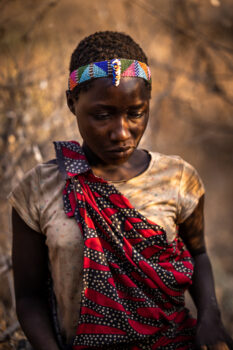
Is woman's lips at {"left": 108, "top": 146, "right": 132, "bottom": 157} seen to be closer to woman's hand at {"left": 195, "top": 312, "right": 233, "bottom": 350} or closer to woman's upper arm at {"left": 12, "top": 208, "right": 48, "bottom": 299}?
woman's upper arm at {"left": 12, "top": 208, "right": 48, "bottom": 299}

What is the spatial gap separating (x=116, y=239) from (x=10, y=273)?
5.32ft

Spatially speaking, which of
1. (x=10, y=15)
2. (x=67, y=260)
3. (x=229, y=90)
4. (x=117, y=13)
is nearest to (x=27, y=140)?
(x=10, y=15)

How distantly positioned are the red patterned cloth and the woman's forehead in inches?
10.7

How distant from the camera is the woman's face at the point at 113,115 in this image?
1.18m

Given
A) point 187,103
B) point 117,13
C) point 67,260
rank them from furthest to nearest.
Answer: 1. point 187,103
2. point 117,13
3. point 67,260

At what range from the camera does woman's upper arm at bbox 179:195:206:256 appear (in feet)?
4.90

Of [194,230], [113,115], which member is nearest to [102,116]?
[113,115]

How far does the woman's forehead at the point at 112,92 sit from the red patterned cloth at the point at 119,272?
27 centimetres

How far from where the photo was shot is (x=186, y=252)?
4.91 feet

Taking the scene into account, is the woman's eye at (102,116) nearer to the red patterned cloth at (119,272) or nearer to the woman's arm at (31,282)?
the red patterned cloth at (119,272)

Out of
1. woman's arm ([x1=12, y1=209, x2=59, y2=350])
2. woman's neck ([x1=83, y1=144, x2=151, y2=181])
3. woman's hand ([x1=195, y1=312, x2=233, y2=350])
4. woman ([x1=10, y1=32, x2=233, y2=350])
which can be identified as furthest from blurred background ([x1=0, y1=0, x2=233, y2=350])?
woman's hand ([x1=195, y1=312, x2=233, y2=350])

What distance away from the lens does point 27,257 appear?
1.36 meters

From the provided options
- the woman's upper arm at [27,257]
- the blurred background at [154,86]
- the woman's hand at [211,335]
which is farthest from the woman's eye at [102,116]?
the blurred background at [154,86]

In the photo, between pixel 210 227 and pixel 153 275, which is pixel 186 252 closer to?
pixel 153 275
